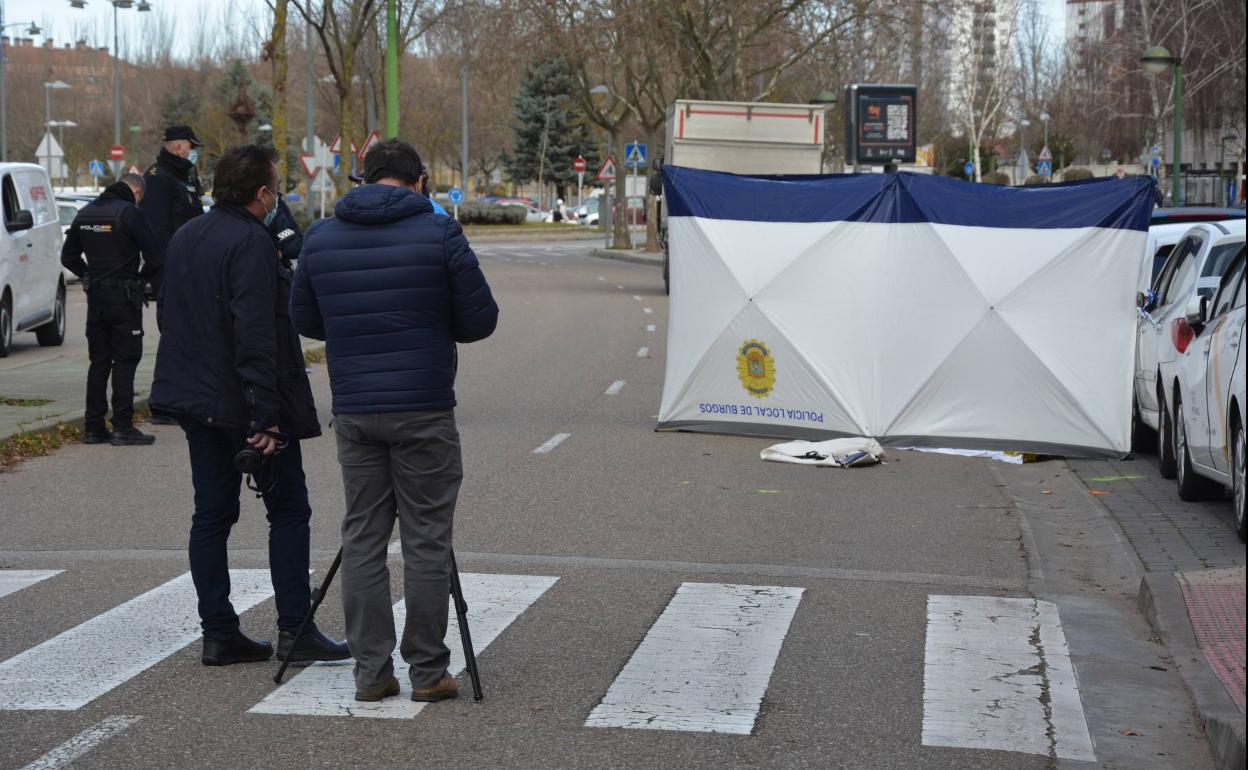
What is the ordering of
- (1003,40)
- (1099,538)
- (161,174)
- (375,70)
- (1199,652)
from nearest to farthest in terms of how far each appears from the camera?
1. (1199,652)
2. (1099,538)
3. (161,174)
4. (375,70)
5. (1003,40)

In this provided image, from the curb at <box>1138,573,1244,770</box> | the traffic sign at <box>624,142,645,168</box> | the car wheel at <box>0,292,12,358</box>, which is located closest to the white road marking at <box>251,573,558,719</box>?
the curb at <box>1138,573,1244,770</box>

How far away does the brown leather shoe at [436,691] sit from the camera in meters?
5.91

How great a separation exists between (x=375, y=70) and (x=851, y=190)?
165ft

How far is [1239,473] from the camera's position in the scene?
30.3 feet

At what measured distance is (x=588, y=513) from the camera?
32.9ft

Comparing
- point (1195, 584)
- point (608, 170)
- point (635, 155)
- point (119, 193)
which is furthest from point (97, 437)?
point (608, 170)

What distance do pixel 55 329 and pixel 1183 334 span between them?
48.5 ft

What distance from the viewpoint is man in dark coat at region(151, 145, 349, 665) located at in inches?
244

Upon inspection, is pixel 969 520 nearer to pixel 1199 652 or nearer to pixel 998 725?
pixel 1199 652

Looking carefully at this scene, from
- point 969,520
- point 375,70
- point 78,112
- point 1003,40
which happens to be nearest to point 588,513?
point 969,520

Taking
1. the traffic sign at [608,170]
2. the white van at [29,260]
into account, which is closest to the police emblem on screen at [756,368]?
the white van at [29,260]

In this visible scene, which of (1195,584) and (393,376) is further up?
(393,376)

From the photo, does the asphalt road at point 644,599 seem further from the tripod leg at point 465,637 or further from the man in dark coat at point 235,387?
the man in dark coat at point 235,387

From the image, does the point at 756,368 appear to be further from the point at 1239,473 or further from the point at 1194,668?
the point at 1194,668
